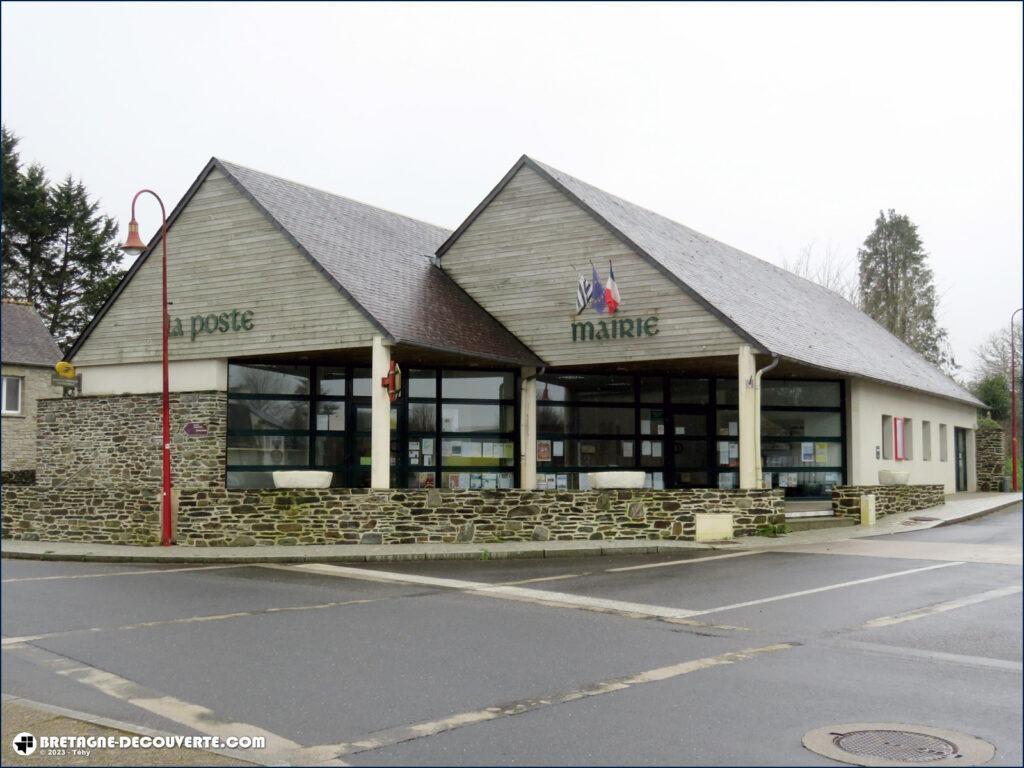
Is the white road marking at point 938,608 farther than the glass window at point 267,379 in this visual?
No

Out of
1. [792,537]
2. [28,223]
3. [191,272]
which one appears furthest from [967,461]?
[28,223]

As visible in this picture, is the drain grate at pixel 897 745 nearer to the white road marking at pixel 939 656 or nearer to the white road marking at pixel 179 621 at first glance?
the white road marking at pixel 939 656

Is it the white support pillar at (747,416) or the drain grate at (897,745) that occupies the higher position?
the white support pillar at (747,416)

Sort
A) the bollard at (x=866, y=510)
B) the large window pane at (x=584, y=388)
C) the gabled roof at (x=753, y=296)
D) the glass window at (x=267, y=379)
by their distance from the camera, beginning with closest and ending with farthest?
the gabled roof at (x=753, y=296) < the bollard at (x=866, y=510) < the glass window at (x=267, y=379) < the large window pane at (x=584, y=388)

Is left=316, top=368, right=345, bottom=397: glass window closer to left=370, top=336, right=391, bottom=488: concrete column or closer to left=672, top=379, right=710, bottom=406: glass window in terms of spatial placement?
left=370, top=336, right=391, bottom=488: concrete column

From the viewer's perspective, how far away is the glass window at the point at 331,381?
23156 mm

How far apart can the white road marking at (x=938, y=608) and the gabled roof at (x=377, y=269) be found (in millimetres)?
11271

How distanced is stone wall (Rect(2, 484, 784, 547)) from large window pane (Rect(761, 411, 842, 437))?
18.7ft

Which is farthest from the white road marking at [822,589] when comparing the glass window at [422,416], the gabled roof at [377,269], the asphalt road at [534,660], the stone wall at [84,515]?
the stone wall at [84,515]

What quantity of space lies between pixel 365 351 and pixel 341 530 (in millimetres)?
4228

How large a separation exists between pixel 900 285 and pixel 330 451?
5050cm

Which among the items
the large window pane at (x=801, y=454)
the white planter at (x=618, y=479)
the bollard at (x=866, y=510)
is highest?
the large window pane at (x=801, y=454)

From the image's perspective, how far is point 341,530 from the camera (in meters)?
18.9

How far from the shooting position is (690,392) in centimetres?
2541
